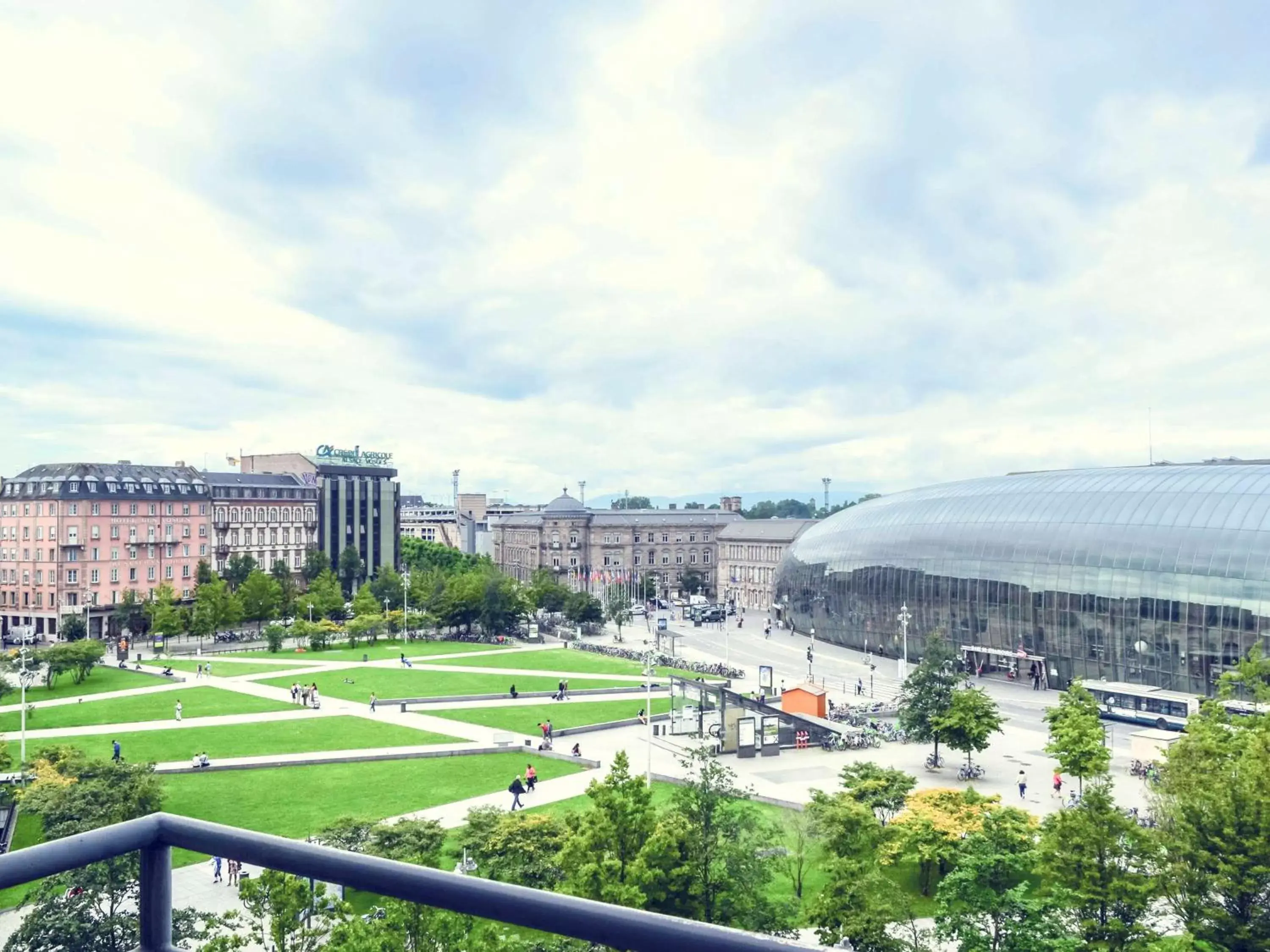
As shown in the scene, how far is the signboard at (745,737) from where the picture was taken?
41375 mm

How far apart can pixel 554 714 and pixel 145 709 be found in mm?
21344

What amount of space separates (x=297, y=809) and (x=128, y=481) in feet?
237

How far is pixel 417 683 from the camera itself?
58.4 m

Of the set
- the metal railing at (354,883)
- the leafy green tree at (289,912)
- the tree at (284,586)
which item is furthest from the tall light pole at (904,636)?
the tree at (284,586)

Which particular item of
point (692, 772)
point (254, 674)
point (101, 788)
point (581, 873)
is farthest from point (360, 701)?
point (581, 873)

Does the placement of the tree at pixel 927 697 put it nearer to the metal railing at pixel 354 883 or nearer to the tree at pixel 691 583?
the metal railing at pixel 354 883

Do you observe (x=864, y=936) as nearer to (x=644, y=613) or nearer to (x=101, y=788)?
(x=101, y=788)

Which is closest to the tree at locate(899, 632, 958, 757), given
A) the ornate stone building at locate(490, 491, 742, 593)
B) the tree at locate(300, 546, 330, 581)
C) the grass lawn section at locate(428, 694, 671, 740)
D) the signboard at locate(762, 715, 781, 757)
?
the signboard at locate(762, 715, 781, 757)

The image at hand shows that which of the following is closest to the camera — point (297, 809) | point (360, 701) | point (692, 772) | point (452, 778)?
point (692, 772)

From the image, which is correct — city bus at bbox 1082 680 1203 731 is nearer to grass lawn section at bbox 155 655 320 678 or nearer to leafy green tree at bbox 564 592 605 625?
leafy green tree at bbox 564 592 605 625

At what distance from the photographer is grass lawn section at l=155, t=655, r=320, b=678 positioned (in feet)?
204

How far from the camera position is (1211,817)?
18047mm

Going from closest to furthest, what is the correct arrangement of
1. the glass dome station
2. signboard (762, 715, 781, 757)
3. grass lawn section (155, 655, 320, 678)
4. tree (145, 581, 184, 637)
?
signboard (762, 715, 781, 757), the glass dome station, grass lawn section (155, 655, 320, 678), tree (145, 581, 184, 637)

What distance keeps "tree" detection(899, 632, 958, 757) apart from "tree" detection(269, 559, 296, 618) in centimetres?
6183
